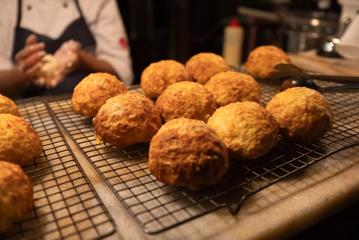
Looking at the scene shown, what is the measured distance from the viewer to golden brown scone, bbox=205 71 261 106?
4.67ft

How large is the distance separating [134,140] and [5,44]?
5.01 ft

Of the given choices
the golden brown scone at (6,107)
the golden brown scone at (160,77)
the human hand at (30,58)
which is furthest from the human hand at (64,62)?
the golden brown scone at (6,107)

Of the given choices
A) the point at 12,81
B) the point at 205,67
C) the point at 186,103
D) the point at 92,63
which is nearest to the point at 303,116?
the point at 186,103

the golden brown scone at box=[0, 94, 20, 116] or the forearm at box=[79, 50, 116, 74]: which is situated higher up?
the golden brown scone at box=[0, 94, 20, 116]

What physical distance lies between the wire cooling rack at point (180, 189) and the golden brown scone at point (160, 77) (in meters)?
0.33

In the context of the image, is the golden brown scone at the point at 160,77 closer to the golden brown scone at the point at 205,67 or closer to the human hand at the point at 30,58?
the golden brown scone at the point at 205,67

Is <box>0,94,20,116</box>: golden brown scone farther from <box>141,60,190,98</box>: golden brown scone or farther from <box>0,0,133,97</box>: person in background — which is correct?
<box>0,0,133,97</box>: person in background

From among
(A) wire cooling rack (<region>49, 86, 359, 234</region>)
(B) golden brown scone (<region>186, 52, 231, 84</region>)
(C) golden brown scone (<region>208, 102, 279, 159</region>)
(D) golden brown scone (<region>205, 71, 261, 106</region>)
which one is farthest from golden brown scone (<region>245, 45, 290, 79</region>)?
(C) golden brown scone (<region>208, 102, 279, 159</region>)

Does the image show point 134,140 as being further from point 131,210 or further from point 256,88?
point 256,88

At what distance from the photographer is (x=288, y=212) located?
3.02 feet

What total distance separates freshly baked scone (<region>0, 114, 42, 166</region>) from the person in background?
1.10m

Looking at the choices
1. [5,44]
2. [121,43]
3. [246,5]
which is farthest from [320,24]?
[5,44]

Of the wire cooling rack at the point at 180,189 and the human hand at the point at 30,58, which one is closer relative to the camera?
the wire cooling rack at the point at 180,189

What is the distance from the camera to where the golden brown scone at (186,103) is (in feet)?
4.20
